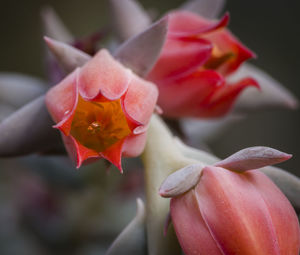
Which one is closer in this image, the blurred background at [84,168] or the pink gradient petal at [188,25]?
the pink gradient petal at [188,25]

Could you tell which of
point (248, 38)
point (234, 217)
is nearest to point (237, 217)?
point (234, 217)

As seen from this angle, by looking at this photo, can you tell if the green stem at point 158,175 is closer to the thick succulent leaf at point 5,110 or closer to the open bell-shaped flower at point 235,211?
the open bell-shaped flower at point 235,211

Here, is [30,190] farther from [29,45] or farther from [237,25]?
[237,25]

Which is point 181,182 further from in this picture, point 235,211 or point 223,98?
point 223,98

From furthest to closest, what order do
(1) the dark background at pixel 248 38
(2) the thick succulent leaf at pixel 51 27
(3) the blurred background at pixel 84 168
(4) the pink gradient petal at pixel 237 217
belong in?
1. (1) the dark background at pixel 248 38
2. (3) the blurred background at pixel 84 168
3. (2) the thick succulent leaf at pixel 51 27
4. (4) the pink gradient petal at pixel 237 217

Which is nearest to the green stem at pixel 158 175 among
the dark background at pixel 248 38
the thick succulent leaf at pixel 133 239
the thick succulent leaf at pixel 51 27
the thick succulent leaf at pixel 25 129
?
the thick succulent leaf at pixel 133 239

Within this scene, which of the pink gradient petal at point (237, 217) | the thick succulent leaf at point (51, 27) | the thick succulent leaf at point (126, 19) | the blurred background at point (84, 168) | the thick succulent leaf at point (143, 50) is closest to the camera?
the pink gradient petal at point (237, 217)

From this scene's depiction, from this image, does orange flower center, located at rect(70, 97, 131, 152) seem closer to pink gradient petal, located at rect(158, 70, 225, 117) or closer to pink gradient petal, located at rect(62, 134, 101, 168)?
pink gradient petal, located at rect(62, 134, 101, 168)
